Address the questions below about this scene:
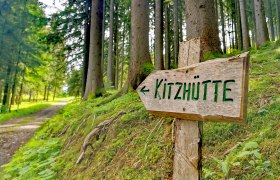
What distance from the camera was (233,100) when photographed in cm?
164

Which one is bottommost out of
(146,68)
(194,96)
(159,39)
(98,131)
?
(98,131)

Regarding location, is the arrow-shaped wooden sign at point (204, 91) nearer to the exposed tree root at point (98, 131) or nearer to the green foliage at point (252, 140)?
the green foliage at point (252, 140)

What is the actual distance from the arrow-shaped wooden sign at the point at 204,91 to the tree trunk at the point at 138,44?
180 inches

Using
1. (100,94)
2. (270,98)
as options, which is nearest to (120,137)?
(270,98)

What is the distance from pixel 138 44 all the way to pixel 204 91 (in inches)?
215

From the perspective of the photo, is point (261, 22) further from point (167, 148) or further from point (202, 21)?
point (167, 148)

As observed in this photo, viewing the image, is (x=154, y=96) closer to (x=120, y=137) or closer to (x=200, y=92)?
(x=200, y=92)

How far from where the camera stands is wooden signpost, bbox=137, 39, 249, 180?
164cm

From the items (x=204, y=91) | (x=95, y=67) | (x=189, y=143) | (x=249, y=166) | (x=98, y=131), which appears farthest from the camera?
(x=95, y=67)

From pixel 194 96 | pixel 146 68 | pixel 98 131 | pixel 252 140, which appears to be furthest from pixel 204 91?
pixel 146 68

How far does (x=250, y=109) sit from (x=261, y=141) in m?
0.83

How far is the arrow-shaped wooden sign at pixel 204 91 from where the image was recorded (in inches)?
63.9

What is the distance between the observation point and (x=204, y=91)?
1.85 meters

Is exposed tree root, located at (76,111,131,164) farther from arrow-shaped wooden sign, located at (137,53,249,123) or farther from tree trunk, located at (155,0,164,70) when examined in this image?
tree trunk, located at (155,0,164,70)
